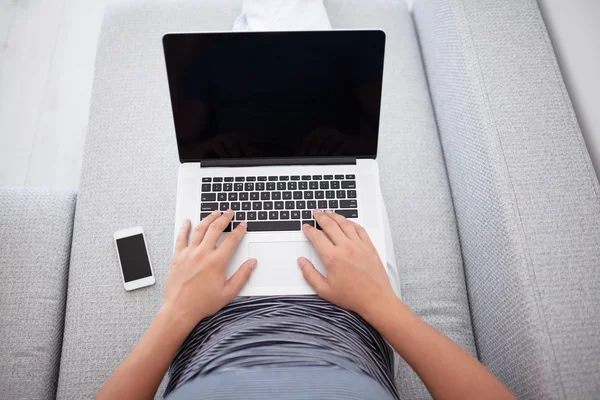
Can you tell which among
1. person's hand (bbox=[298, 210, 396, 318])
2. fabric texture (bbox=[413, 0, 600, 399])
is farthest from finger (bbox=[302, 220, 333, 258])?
fabric texture (bbox=[413, 0, 600, 399])

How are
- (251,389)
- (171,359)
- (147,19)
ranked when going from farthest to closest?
(147,19) → (171,359) → (251,389)

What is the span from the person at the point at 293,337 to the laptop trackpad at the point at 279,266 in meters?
0.02

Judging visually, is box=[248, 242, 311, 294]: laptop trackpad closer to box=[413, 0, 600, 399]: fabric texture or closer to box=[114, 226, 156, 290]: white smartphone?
box=[114, 226, 156, 290]: white smartphone

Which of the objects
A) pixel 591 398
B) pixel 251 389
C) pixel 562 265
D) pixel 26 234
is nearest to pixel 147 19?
pixel 26 234

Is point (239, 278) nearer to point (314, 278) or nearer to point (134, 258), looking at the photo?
point (314, 278)

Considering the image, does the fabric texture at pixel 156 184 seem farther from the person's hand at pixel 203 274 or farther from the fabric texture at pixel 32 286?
the person's hand at pixel 203 274

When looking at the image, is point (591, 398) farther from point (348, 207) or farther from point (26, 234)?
point (26, 234)

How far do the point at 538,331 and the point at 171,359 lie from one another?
667 millimetres

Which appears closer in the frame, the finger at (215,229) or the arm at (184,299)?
the arm at (184,299)

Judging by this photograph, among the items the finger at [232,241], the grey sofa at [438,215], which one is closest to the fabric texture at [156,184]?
the grey sofa at [438,215]

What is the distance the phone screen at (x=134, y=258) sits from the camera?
924mm

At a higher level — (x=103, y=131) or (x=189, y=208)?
(x=103, y=131)

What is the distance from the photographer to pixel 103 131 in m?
1.06

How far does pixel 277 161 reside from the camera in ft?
2.88
